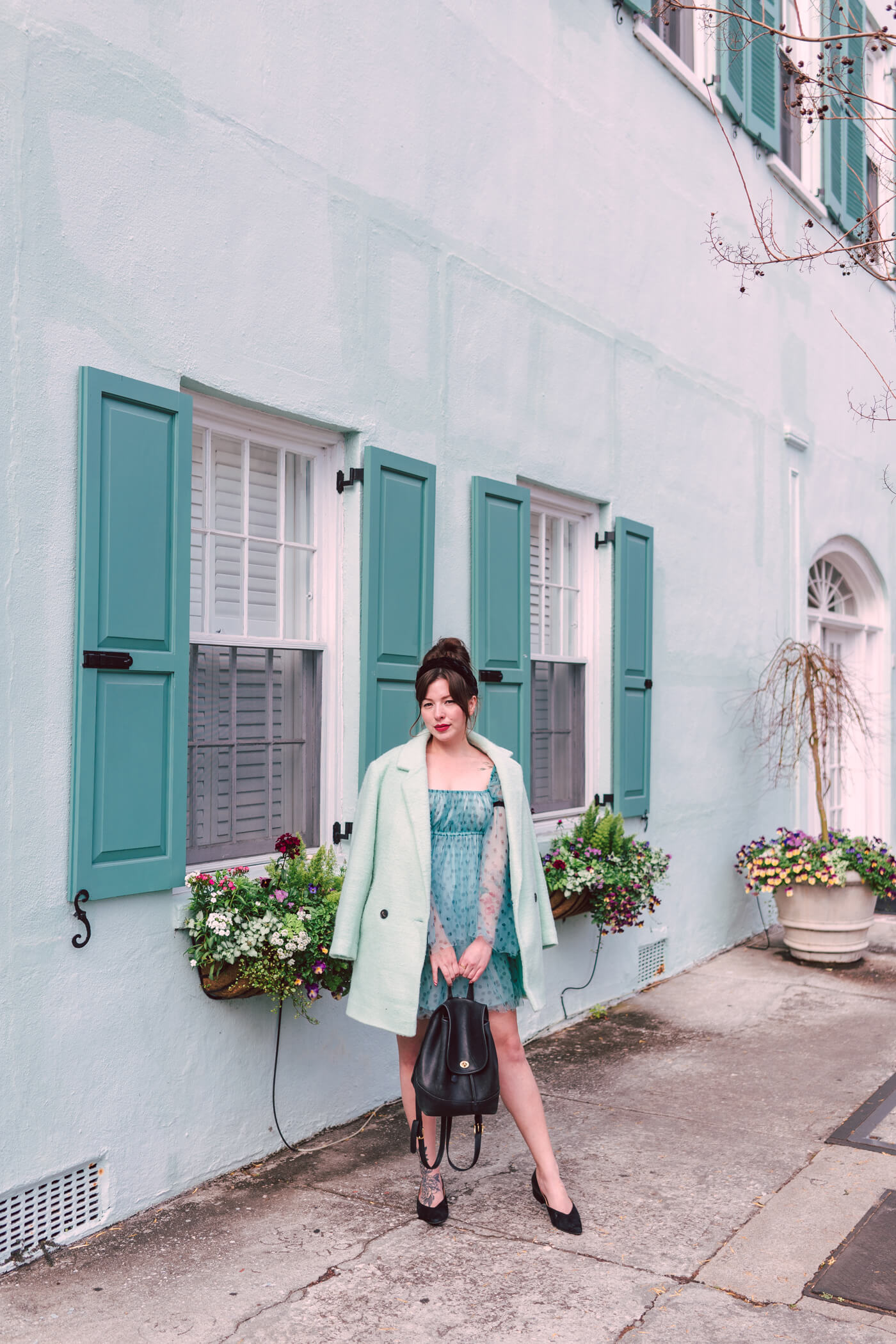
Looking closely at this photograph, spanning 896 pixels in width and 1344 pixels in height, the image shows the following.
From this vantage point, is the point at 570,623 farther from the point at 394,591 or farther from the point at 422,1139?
the point at 422,1139

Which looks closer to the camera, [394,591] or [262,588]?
[262,588]

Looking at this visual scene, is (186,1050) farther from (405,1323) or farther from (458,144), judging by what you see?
(458,144)

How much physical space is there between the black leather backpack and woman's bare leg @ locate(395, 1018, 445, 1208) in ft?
0.65

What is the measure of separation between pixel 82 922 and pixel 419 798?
1.10 metres

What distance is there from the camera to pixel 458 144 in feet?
17.7

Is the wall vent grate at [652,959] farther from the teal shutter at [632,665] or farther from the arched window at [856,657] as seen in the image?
the arched window at [856,657]

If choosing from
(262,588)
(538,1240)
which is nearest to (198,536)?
(262,588)

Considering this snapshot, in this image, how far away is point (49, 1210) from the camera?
3.55 m

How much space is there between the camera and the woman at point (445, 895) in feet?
12.1

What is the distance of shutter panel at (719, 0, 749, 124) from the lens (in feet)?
25.7

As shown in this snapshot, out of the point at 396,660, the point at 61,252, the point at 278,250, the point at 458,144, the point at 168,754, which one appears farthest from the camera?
the point at 458,144

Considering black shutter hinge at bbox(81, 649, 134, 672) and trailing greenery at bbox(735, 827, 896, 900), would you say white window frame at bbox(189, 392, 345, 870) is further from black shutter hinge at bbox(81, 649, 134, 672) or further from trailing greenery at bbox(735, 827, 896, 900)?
trailing greenery at bbox(735, 827, 896, 900)

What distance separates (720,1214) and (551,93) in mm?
5227

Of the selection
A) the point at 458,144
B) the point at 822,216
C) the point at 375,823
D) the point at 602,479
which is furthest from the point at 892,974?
the point at 822,216
